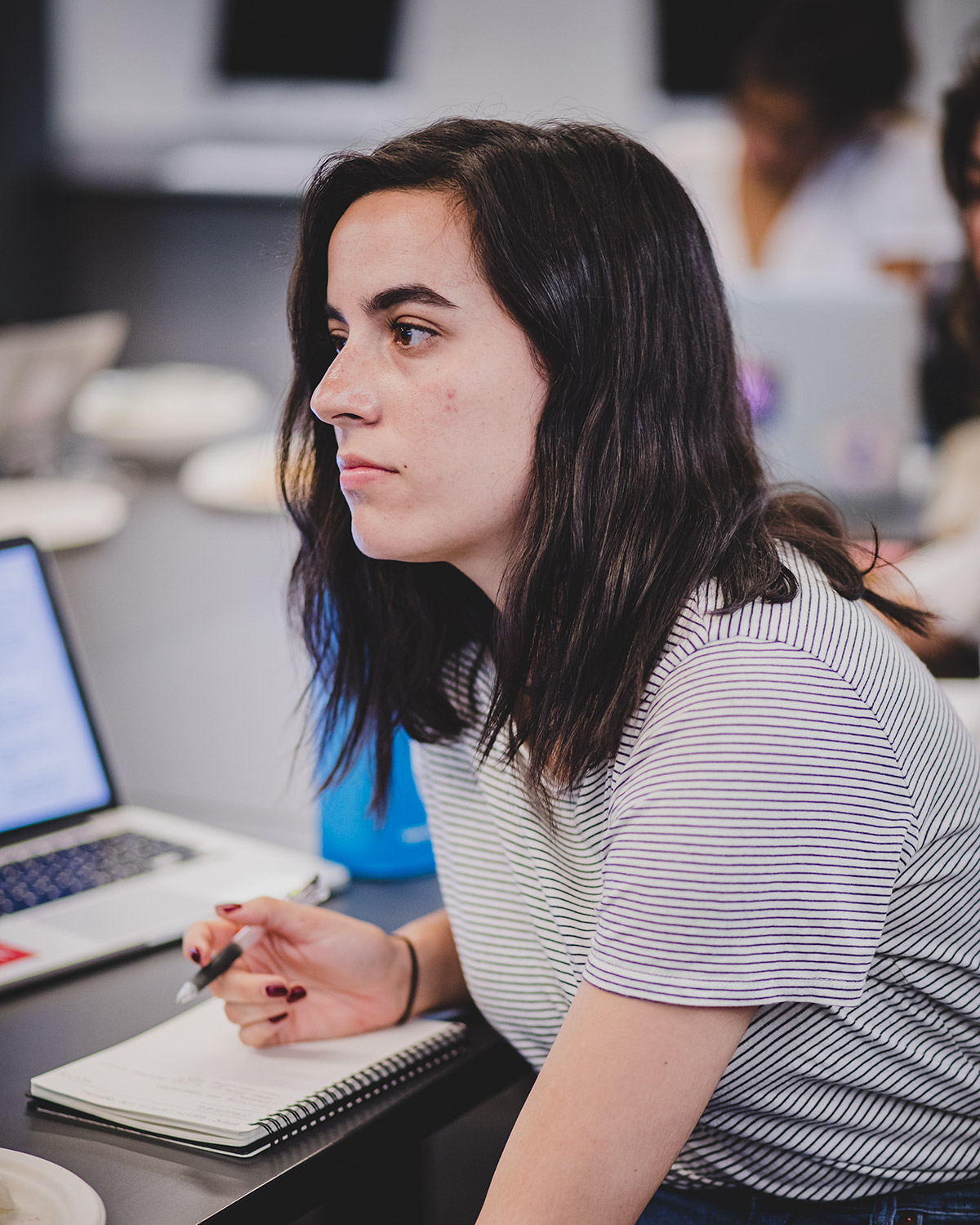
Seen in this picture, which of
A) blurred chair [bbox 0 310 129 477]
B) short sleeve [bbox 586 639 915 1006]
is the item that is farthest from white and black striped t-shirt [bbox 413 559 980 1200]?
blurred chair [bbox 0 310 129 477]

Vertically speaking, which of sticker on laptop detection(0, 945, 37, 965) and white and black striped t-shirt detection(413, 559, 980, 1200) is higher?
white and black striped t-shirt detection(413, 559, 980, 1200)

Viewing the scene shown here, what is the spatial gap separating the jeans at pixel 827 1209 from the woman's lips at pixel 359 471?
54 cm

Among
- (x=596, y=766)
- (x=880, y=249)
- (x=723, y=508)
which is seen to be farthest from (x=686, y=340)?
(x=880, y=249)

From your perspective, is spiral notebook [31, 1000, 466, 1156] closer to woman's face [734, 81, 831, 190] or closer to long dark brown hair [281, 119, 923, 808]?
long dark brown hair [281, 119, 923, 808]

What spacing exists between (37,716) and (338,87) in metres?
4.41

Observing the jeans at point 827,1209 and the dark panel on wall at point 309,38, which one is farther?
the dark panel on wall at point 309,38

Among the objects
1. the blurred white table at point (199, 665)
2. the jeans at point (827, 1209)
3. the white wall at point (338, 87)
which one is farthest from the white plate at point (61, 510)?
the white wall at point (338, 87)

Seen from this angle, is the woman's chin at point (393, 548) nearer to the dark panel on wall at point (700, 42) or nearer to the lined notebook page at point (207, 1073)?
the lined notebook page at point (207, 1073)

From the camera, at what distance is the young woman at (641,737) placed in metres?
0.73

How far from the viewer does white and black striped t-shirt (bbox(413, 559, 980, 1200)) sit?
2.41 feet

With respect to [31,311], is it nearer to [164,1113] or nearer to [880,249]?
[880,249]

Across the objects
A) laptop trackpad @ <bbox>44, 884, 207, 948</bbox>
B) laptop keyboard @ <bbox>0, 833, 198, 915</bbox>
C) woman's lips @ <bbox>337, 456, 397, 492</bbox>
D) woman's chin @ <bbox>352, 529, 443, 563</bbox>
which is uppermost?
woman's lips @ <bbox>337, 456, 397, 492</bbox>

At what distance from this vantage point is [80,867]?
1.18 metres

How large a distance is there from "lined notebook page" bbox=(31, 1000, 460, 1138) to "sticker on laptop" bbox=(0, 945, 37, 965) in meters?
0.14
